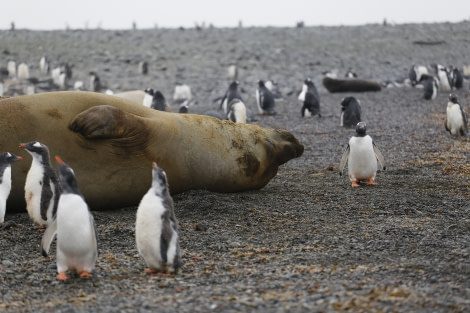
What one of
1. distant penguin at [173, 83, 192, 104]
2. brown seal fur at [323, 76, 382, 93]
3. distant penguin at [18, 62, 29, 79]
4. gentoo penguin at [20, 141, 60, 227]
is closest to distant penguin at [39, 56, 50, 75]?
distant penguin at [18, 62, 29, 79]

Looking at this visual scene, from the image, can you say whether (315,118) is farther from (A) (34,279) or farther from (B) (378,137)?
(A) (34,279)

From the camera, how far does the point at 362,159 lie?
29.2ft

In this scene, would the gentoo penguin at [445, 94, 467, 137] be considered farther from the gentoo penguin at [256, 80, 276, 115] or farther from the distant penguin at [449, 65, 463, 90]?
the distant penguin at [449, 65, 463, 90]

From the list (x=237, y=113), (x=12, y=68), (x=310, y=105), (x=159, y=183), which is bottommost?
(x=12, y=68)

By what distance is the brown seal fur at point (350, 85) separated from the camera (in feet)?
83.5

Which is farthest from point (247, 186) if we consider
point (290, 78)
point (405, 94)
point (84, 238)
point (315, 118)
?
point (290, 78)

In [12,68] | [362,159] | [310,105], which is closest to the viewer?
[362,159]

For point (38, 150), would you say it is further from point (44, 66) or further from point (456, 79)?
point (44, 66)

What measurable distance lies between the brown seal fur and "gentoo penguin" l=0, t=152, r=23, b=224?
1957 centimetres

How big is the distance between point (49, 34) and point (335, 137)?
32.0 metres

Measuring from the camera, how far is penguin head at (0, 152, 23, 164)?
6.79 m

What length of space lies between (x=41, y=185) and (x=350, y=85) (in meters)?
20.0

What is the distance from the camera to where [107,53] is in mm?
36156

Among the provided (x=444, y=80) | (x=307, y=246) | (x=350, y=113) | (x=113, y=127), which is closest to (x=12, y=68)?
(x=444, y=80)
